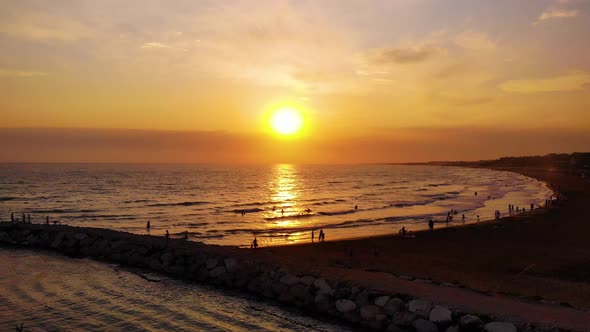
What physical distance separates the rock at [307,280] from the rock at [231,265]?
380 centimetres

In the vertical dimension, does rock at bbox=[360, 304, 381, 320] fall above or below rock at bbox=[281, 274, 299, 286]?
below

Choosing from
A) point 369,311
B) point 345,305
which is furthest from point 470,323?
point 345,305

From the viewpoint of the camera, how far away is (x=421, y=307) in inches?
550

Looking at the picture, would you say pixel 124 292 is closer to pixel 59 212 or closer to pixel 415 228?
pixel 415 228

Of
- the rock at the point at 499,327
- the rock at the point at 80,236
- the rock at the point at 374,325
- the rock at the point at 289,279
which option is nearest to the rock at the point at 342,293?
the rock at the point at 374,325

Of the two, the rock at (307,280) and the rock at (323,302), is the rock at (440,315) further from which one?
the rock at (307,280)

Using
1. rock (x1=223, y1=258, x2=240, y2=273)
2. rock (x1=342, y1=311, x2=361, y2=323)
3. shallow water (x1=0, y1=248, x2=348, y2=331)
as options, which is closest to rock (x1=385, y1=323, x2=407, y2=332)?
rock (x1=342, y1=311, x2=361, y2=323)

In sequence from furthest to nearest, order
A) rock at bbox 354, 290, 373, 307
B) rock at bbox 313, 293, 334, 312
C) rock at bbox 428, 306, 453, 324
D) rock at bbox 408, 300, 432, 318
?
rock at bbox 313, 293, 334, 312, rock at bbox 354, 290, 373, 307, rock at bbox 408, 300, 432, 318, rock at bbox 428, 306, 453, 324

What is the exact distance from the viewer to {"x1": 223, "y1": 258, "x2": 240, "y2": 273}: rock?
19.8m

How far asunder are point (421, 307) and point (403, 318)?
682 mm

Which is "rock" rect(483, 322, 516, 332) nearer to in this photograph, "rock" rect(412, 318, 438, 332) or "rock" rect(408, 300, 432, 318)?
"rock" rect(412, 318, 438, 332)

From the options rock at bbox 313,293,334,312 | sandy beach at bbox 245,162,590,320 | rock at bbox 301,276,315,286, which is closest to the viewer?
rock at bbox 313,293,334,312

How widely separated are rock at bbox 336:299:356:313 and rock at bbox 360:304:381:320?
0.45m

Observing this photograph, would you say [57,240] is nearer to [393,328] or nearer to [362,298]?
[362,298]
